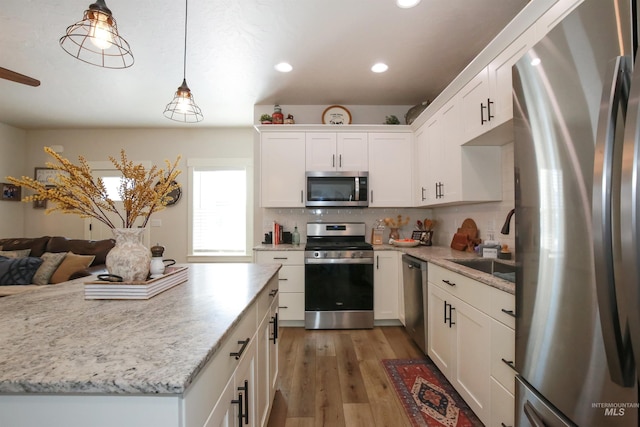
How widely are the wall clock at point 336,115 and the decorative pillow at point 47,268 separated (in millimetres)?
3488

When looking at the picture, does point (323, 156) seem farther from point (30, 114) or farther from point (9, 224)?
point (9, 224)

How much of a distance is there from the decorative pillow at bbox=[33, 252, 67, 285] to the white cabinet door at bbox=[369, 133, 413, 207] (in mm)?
3694

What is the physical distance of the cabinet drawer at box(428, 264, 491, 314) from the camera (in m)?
1.55

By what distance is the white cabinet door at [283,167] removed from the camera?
138 inches

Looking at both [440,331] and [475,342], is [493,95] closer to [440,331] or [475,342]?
[475,342]

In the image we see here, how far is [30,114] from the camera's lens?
4.29 meters

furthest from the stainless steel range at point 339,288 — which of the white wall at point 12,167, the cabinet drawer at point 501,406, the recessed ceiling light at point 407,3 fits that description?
the white wall at point 12,167

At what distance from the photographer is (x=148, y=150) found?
500 cm

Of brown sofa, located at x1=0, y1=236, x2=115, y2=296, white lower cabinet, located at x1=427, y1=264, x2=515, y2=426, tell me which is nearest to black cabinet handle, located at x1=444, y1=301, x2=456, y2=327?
white lower cabinet, located at x1=427, y1=264, x2=515, y2=426

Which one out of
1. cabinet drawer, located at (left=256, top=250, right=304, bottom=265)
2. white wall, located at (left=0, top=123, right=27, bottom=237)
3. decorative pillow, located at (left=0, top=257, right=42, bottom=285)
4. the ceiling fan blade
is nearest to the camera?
the ceiling fan blade

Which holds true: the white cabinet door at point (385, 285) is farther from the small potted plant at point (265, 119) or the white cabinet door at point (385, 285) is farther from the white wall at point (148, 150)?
the white wall at point (148, 150)

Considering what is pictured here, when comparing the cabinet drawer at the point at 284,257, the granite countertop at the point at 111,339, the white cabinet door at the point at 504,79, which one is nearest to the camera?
the granite countertop at the point at 111,339

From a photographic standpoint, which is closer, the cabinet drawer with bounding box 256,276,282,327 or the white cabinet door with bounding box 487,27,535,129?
the cabinet drawer with bounding box 256,276,282,327

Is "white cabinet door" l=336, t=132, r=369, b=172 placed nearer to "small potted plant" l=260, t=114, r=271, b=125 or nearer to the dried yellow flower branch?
"small potted plant" l=260, t=114, r=271, b=125
